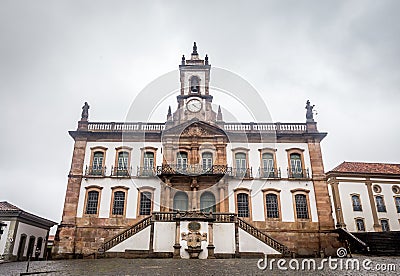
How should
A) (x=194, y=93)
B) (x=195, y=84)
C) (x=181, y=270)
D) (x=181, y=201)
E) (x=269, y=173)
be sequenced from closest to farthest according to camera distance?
(x=181, y=270)
(x=181, y=201)
(x=269, y=173)
(x=194, y=93)
(x=195, y=84)

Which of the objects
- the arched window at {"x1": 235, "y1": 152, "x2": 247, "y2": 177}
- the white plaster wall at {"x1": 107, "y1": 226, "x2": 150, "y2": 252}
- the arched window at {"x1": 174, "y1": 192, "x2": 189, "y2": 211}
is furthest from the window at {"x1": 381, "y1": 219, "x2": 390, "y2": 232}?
the white plaster wall at {"x1": 107, "y1": 226, "x2": 150, "y2": 252}

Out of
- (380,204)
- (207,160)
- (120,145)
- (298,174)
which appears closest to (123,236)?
(120,145)

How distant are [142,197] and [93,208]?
341 cm

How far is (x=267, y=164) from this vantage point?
24.3m

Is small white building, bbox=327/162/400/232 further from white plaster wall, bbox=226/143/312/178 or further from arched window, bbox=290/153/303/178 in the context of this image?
arched window, bbox=290/153/303/178

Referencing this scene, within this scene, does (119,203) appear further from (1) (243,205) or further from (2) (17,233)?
(1) (243,205)

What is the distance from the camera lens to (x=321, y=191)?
76.1 feet

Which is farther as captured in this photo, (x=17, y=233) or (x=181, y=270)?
(x=17, y=233)

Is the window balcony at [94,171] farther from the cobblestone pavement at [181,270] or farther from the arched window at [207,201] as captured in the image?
the cobblestone pavement at [181,270]

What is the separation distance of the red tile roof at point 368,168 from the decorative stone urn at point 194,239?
18558mm

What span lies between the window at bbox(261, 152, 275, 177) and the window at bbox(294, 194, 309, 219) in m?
2.39

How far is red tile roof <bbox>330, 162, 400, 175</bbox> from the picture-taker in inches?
1256

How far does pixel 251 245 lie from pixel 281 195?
594 centimetres

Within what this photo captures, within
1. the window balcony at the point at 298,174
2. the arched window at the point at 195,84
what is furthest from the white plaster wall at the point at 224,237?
the arched window at the point at 195,84
